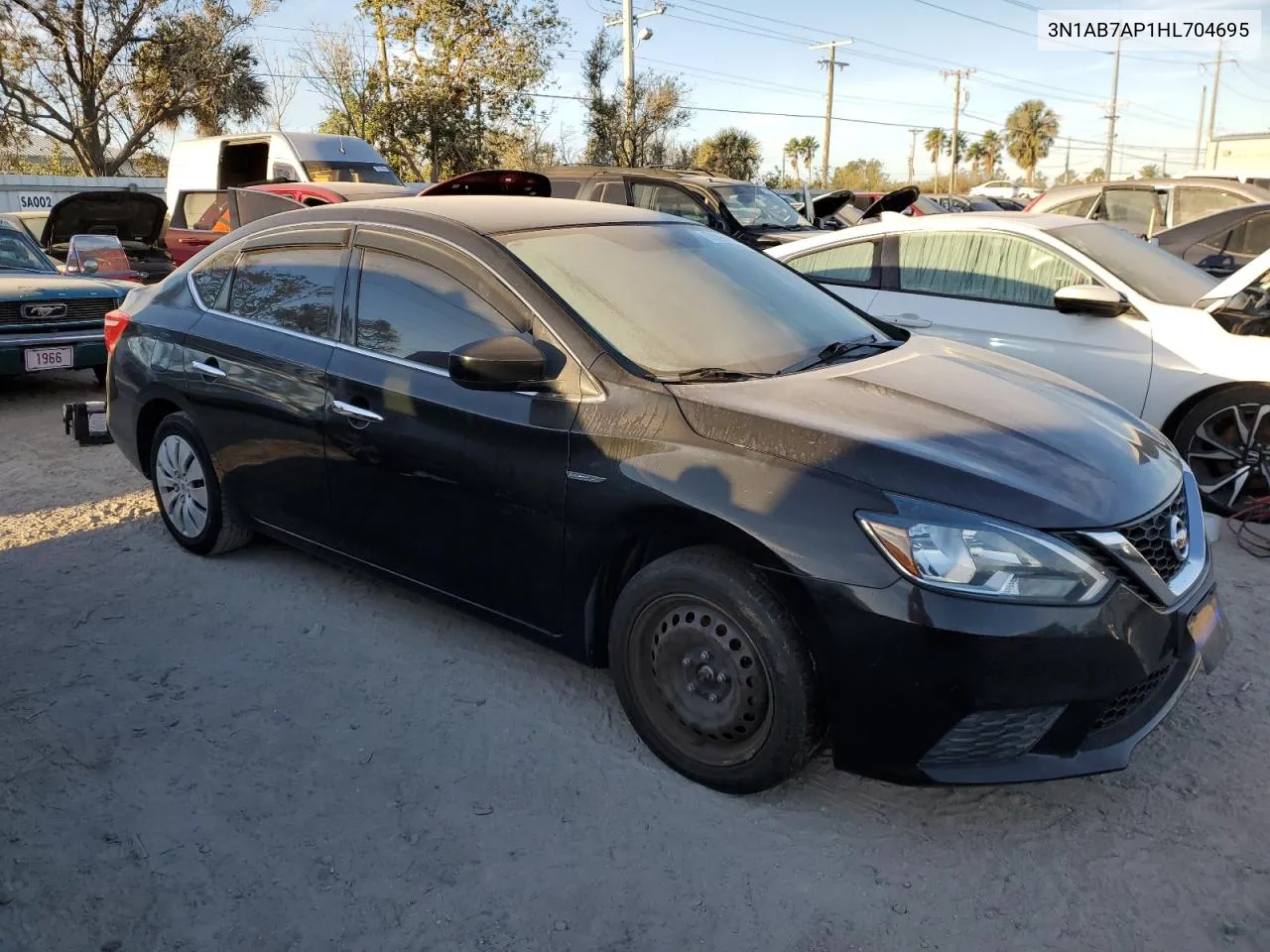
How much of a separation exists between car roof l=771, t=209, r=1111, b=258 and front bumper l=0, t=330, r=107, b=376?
5.53 m

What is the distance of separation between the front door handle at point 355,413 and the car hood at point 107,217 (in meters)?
9.11

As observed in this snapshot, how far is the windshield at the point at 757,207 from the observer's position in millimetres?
11977

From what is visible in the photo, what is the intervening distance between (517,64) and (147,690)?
80.2ft

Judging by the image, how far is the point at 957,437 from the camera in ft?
9.18

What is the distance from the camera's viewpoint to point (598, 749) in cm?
314

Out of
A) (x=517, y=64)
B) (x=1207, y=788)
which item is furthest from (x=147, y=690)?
(x=517, y=64)

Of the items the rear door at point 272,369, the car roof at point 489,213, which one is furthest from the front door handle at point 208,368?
the car roof at point 489,213

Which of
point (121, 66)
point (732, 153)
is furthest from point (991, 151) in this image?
point (121, 66)

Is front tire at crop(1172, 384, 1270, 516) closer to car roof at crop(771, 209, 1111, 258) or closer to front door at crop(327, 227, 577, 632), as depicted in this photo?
car roof at crop(771, 209, 1111, 258)

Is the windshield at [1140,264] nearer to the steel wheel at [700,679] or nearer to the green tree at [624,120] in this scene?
the steel wheel at [700,679]

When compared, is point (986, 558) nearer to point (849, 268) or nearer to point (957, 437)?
point (957, 437)

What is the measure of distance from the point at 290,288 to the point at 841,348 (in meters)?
2.21

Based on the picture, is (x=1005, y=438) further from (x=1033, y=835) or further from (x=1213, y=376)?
(x=1213, y=376)

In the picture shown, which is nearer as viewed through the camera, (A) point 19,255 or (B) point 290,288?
(B) point 290,288
